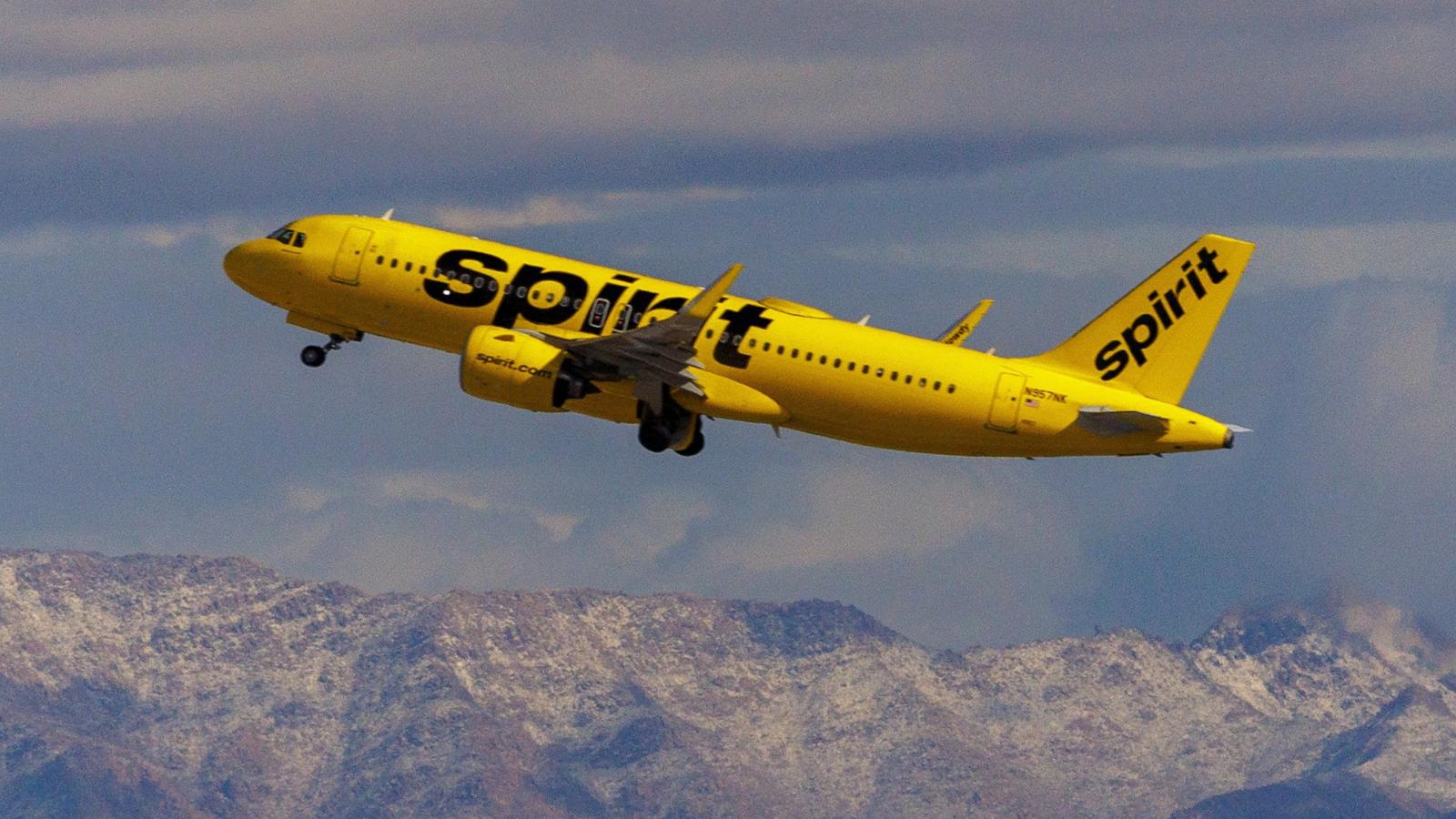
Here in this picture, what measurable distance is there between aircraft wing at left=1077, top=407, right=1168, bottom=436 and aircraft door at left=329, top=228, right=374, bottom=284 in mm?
35502

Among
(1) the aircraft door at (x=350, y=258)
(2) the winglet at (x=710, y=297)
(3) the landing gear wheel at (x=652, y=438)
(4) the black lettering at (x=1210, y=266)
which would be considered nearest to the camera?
(2) the winglet at (x=710, y=297)

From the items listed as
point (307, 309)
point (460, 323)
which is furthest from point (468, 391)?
point (307, 309)

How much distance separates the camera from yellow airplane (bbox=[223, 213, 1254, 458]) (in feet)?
386

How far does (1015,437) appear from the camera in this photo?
118m

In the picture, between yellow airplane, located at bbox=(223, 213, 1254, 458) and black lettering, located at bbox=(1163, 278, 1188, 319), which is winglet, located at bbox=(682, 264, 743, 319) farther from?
black lettering, located at bbox=(1163, 278, 1188, 319)

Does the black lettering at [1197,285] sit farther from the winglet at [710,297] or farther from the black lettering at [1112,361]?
the winglet at [710,297]

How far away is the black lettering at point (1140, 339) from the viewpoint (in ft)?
395

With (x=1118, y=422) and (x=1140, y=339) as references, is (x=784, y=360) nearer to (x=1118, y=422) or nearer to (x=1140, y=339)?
(x=1118, y=422)

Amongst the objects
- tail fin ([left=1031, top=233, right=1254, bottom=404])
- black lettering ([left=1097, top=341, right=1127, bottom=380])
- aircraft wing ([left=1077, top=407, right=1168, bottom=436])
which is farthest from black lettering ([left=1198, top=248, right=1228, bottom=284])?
aircraft wing ([left=1077, top=407, right=1168, bottom=436])

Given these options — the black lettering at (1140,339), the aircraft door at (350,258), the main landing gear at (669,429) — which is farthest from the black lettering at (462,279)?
the black lettering at (1140,339)

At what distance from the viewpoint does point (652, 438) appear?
12244 centimetres

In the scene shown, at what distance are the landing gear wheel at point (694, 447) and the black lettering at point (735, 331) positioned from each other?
558 centimetres

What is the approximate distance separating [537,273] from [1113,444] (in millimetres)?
28070

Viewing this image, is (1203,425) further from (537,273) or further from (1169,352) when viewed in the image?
(537,273)
